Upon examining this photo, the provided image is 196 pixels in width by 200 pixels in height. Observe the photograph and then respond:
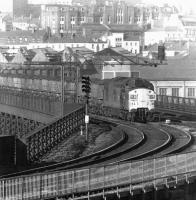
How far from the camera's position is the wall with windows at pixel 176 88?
52000 millimetres

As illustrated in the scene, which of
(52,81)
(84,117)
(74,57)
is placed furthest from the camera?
(74,57)

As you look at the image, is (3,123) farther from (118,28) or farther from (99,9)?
(99,9)

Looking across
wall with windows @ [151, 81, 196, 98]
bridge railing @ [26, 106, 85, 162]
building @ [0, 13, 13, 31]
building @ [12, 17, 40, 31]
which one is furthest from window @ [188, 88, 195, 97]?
building @ [12, 17, 40, 31]

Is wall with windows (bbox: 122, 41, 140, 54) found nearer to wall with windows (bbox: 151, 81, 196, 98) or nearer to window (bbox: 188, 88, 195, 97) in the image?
wall with windows (bbox: 151, 81, 196, 98)

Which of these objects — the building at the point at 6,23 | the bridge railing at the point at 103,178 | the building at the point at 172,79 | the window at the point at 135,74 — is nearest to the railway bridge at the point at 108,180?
the bridge railing at the point at 103,178

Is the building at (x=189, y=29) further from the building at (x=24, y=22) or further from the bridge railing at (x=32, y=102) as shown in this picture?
the bridge railing at (x=32, y=102)

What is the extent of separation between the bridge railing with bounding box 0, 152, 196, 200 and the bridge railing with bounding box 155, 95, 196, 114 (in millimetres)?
23353

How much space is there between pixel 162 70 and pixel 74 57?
1320 cm

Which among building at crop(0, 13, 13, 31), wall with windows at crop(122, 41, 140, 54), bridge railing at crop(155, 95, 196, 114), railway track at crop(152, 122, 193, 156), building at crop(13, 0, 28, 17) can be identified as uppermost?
building at crop(13, 0, 28, 17)

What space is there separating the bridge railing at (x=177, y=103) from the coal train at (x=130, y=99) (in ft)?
19.2

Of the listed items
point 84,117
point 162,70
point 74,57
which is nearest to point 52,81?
point 162,70

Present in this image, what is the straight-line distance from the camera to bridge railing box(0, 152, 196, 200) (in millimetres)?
15383

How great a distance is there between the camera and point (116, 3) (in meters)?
145

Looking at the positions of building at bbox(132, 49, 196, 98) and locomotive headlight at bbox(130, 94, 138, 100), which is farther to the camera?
building at bbox(132, 49, 196, 98)
